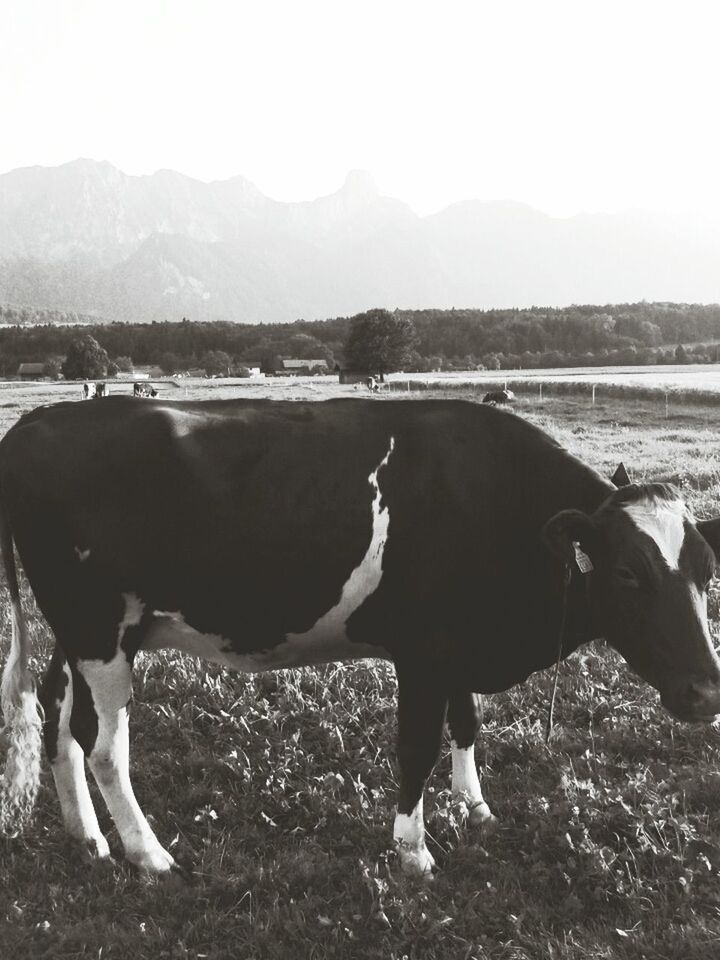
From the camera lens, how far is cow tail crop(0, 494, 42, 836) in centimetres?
466

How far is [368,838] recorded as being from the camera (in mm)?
4625

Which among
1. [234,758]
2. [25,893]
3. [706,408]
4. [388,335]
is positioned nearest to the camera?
[25,893]

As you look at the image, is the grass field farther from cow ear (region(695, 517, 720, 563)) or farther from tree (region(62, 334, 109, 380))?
→ tree (region(62, 334, 109, 380))

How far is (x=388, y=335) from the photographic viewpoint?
9931 cm

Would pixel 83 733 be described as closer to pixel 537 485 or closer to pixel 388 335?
pixel 537 485

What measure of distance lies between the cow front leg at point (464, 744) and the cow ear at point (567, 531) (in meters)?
1.34

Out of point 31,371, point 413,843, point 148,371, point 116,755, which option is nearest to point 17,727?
point 116,755

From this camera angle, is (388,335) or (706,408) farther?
(388,335)

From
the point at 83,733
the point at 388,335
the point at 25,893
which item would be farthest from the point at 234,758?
the point at 388,335

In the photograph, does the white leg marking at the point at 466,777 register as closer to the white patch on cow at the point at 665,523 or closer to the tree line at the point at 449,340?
the white patch on cow at the point at 665,523

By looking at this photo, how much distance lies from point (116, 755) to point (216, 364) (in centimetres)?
11792

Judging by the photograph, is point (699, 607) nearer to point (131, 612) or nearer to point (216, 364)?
point (131, 612)

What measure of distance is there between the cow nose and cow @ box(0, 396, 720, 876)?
276 millimetres

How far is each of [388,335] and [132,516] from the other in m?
97.0
